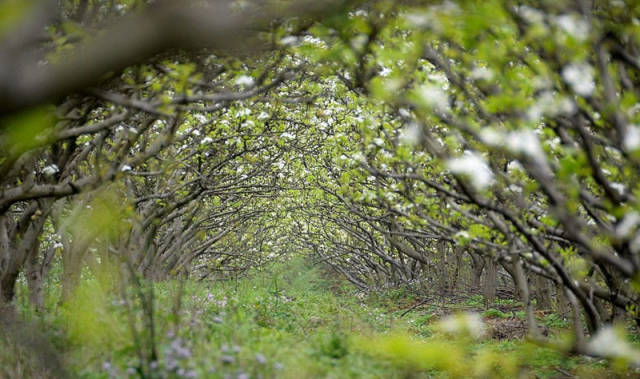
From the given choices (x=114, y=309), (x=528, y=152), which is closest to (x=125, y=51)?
(x=528, y=152)

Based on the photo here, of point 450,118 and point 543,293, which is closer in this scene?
point 450,118

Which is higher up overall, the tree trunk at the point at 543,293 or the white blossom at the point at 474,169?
the white blossom at the point at 474,169

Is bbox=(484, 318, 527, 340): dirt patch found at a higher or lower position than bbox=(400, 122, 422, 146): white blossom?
lower

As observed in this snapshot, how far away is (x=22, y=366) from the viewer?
628cm

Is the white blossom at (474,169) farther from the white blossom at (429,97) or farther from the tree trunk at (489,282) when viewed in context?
the tree trunk at (489,282)

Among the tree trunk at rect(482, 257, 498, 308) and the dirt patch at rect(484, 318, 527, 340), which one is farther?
the tree trunk at rect(482, 257, 498, 308)

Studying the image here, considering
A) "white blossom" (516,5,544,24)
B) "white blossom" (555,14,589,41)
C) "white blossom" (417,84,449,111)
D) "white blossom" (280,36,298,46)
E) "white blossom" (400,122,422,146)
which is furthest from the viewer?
"white blossom" (400,122,422,146)

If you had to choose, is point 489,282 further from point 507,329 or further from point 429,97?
point 429,97

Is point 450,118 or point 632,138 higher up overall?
point 632,138

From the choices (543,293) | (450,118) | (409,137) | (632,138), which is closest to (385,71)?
(409,137)

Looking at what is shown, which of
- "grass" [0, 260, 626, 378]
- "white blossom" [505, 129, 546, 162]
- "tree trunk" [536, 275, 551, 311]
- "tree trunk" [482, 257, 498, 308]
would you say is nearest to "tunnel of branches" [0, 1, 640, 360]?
"white blossom" [505, 129, 546, 162]

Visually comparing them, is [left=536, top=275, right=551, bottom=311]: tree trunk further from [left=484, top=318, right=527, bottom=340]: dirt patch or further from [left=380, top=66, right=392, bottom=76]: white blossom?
[left=380, top=66, right=392, bottom=76]: white blossom

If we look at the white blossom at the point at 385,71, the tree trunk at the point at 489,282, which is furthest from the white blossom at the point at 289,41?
the tree trunk at the point at 489,282

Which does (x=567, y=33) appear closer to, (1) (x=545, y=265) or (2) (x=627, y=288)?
(1) (x=545, y=265)
